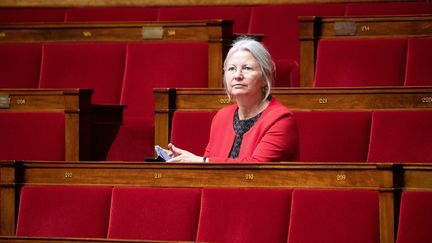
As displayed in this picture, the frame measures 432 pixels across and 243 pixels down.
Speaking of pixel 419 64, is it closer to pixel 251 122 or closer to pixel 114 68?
pixel 251 122

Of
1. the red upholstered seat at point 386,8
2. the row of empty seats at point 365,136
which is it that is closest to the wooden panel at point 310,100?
the row of empty seats at point 365,136

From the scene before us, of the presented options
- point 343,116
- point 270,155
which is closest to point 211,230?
point 270,155

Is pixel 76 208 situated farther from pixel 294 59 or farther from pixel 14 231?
pixel 294 59

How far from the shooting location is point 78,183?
0.72 metres

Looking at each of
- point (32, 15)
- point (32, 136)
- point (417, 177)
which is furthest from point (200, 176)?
point (32, 15)

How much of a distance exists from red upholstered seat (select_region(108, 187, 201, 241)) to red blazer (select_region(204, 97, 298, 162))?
0.08m

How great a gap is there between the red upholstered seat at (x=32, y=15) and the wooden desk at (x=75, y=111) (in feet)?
0.81

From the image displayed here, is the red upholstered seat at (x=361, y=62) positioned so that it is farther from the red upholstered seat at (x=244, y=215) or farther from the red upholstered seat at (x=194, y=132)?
the red upholstered seat at (x=244, y=215)

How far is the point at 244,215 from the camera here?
0.66 meters

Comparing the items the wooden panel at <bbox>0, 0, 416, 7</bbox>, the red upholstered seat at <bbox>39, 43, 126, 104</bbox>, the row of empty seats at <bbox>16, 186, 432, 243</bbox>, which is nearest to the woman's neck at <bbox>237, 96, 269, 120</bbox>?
the row of empty seats at <bbox>16, 186, 432, 243</bbox>

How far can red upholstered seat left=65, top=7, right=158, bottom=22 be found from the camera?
43.9 inches

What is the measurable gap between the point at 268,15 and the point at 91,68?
0.64 feet

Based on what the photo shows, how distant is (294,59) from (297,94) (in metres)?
0.20

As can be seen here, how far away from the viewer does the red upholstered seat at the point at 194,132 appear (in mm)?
857
